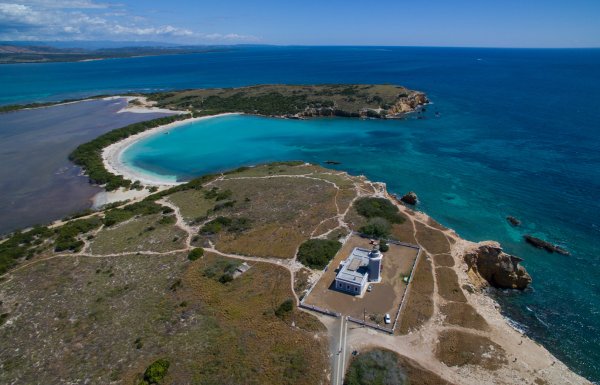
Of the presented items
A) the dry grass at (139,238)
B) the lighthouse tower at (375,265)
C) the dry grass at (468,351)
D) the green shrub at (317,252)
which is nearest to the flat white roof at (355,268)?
the lighthouse tower at (375,265)

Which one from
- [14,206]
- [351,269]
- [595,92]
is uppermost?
[595,92]

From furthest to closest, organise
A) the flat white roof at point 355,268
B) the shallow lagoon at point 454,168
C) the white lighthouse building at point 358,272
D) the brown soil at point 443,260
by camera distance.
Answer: the brown soil at point 443,260
the shallow lagoon at point 454,168
the flat white roof at point 355,268
the white lighthouse building at point 358,272

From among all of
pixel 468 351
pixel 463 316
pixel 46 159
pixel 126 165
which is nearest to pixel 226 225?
pixel 463 316

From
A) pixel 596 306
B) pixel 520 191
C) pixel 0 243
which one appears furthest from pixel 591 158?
pixel 0 243

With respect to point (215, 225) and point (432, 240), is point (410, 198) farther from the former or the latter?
point (215, 225)

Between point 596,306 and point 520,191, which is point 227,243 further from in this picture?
point 520,191

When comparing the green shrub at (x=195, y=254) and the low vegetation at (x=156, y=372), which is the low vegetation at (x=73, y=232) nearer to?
the green shrub at (x=195, y=254)
